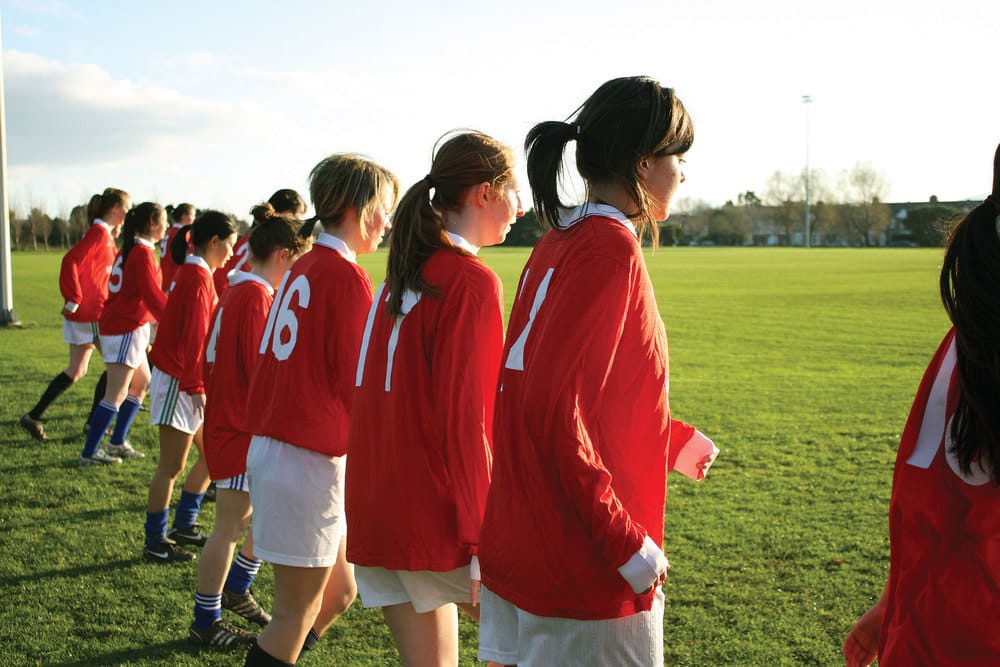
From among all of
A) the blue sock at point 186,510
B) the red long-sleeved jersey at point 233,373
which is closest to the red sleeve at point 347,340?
the red long-sleeved jersey at point 233,373

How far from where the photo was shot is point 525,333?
2033 millimetres

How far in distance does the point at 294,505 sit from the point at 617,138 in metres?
1.73

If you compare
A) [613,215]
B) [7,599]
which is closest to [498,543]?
[613,215]

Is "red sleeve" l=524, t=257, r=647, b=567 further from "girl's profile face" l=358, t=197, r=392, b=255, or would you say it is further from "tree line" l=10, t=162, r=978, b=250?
"tree line" l=10, t=162, r=978, b=250

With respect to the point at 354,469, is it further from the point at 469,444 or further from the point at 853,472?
the point at 853,472

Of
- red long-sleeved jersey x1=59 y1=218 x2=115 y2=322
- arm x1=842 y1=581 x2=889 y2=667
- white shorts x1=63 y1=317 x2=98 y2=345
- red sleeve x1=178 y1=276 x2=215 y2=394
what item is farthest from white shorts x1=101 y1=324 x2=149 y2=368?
arm x1=842 y1=581 x2=889 y2=667

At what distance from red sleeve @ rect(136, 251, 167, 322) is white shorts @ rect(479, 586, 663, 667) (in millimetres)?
5470

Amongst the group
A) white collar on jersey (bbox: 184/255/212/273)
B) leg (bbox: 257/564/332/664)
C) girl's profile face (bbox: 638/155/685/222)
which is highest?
girl's profile face (bbox: 638/155/685/222)

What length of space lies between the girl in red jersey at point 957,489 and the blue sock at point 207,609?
3113 millimetres

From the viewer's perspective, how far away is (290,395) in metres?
3.06

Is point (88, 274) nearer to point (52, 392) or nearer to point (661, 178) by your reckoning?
point (52, 392)

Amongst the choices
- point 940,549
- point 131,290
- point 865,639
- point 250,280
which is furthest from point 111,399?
point 940,549

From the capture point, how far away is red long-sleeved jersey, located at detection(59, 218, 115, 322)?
8602 mm

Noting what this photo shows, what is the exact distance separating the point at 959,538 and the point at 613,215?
91 cm
